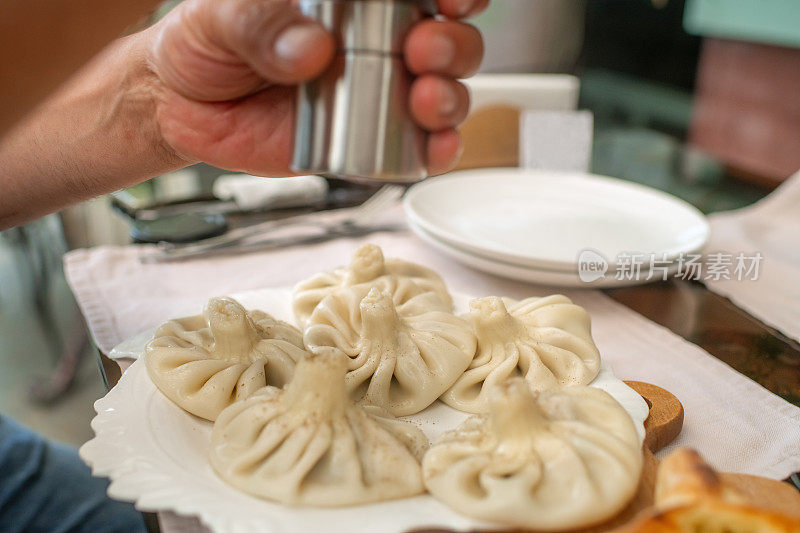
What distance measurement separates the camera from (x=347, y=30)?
0.67 m

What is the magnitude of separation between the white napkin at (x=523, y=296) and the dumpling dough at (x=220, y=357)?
0.53ft

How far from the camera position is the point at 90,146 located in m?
1.13

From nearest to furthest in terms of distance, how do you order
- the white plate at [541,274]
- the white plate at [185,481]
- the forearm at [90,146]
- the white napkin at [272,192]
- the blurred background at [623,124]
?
the white plate at [185,481], the forearm at [90,146], the white plate at [541,274], the white napkin at [272,192], the blurred background at [623,124]

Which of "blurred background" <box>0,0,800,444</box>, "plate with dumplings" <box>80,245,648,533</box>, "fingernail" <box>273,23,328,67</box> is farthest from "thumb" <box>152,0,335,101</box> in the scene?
"blurred background" <box>0,0,800,444</box>

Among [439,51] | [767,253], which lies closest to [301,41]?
[439,51]

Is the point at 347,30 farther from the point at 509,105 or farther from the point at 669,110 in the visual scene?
the point at 669,110

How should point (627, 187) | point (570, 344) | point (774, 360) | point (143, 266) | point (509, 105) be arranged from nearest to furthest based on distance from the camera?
1. point (570, 344)
2. point (774, 360)
3. point (143, 266)
4. point (627, 187)
5. point (509, 105)

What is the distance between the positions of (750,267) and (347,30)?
1231mm

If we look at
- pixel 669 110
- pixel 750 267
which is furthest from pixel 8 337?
pixel 669 110

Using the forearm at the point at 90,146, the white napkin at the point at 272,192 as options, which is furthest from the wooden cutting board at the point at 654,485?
the white napkin at the point at 272,192

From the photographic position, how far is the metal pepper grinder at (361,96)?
2.18 feet

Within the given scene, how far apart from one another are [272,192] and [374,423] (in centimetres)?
108

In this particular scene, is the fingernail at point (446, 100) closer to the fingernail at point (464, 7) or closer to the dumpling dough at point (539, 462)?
the fingernail at point (464, 7)

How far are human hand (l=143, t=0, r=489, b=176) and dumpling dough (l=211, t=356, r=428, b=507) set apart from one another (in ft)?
1.00
